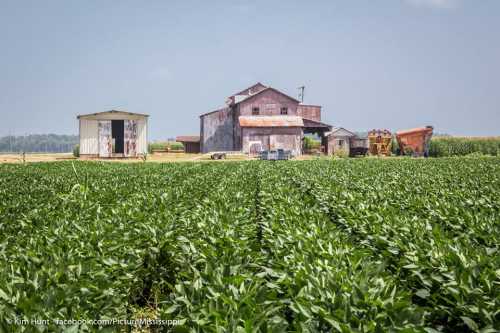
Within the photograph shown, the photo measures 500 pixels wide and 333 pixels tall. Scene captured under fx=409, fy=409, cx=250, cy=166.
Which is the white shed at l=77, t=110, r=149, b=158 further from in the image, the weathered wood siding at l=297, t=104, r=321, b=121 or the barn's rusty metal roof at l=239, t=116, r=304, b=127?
the weathered wood siding at l=297, t=104, r=321, b=121

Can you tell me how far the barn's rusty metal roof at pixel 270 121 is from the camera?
151 ft

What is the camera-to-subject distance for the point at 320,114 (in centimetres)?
5944

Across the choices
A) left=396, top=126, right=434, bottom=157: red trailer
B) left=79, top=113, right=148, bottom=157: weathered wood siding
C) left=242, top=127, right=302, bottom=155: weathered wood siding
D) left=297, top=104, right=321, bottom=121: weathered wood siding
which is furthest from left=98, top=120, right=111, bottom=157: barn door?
left=396, top=126, right=434, bottom=157: red trailer

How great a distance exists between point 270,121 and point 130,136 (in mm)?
16266

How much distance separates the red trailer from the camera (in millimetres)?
43188

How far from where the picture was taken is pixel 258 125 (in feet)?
151

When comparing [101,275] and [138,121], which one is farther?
[138,121]

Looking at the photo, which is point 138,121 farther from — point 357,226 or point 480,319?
point 480,319

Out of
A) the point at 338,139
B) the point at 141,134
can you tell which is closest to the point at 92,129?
the point at 141,134

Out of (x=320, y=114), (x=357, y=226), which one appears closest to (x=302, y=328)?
(x=357, y=226)

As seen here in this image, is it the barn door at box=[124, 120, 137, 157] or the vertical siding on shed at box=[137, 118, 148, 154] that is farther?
the vertical siding on shed at box=[137, 118, 148, 154]

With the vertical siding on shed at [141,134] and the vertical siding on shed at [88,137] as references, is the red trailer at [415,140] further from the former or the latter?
the vertical siding on shed at [88,137]

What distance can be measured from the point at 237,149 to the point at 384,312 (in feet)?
151

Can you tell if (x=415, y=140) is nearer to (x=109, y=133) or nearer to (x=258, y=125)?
(x=258, y=125)
